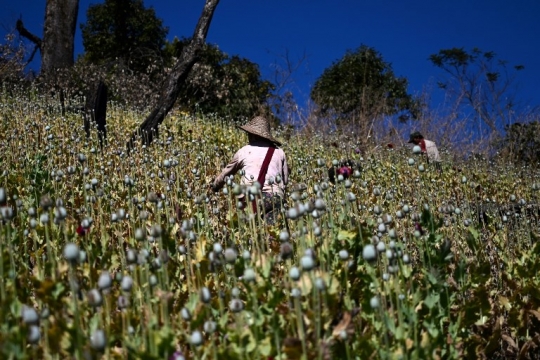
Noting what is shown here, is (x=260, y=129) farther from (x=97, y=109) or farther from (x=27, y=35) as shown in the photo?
(x=27, y=35)

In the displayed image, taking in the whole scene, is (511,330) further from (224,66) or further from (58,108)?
(224,66)

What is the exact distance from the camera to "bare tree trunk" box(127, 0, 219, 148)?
8.21 meters

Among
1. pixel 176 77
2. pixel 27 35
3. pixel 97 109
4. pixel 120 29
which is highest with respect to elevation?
pixel 120 29

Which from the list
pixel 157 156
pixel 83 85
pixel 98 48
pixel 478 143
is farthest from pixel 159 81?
pixel 157 156

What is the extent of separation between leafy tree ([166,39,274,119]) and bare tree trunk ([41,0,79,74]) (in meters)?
3.32

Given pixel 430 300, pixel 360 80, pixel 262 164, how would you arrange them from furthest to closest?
pixel 360 80, pixel 262 164, pixel 430 300

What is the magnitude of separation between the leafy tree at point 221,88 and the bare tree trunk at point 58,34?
10.9 ft

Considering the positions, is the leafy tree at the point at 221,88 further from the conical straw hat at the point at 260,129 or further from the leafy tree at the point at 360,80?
the conical straw hat at the point at 260,129

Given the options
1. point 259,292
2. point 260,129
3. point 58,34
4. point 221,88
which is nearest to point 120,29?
point 58,34

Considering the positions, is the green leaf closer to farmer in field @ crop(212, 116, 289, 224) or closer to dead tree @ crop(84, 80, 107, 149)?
farmer in field @ crop(212, 116, 289, 224)

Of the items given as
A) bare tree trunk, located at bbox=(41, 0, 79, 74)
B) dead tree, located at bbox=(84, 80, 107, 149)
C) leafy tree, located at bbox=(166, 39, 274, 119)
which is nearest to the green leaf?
dead tree, located at bbox=(84, 80, 107, 149)

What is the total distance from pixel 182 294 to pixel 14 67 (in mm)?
13877

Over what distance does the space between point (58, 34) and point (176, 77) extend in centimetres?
854

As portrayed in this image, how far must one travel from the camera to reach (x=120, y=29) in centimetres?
2353
